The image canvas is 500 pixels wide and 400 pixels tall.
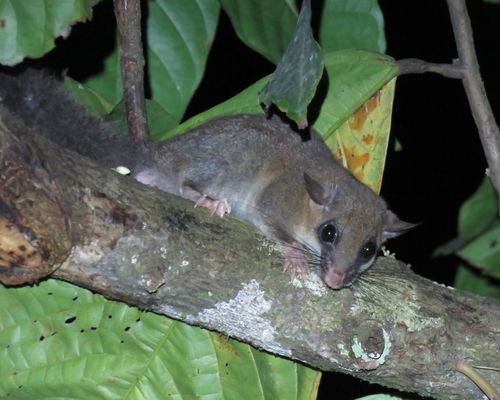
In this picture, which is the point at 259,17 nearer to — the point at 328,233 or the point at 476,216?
the point at 328,233

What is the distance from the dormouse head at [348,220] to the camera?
3867 millimetres

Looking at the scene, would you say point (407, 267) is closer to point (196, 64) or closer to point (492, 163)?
point (492, 163)

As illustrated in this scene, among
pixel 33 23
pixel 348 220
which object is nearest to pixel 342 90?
pixel 348 220

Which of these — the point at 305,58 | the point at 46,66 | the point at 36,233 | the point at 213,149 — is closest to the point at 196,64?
the point at 213,149

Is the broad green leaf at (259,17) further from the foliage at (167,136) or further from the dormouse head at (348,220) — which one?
the dormouse head at (348,220)

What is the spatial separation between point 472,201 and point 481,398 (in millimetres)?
955

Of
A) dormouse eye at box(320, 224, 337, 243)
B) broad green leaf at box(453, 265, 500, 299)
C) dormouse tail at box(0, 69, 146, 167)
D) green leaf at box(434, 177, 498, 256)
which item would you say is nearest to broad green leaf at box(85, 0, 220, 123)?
dormouse tail at box(0, 69, 146, 167)

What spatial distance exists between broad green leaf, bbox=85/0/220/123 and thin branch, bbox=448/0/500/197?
1.19 m

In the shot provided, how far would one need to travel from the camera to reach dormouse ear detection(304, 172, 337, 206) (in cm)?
383

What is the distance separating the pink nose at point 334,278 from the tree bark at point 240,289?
0.03 m

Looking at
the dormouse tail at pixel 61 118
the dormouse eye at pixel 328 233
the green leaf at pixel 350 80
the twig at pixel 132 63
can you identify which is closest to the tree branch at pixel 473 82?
the green leaf at pixel 350 80

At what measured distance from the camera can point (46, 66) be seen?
3236mm

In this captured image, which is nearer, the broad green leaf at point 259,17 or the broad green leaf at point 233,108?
the broad green leaf at point 233,108

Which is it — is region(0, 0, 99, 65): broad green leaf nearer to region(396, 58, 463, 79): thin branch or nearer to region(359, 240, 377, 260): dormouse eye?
region(396, 58, 463, 79): thin branch
